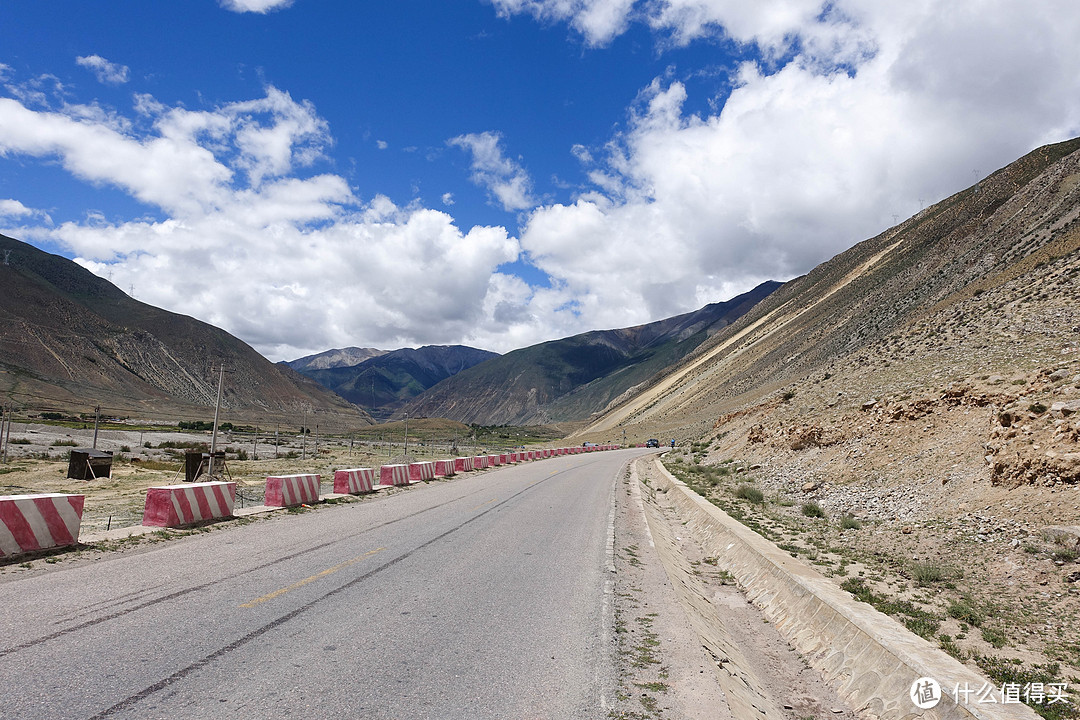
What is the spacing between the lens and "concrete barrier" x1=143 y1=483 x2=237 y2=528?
1144cm

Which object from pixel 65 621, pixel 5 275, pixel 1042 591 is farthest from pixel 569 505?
pixel 5 275

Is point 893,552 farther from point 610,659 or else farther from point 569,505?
point 569,505

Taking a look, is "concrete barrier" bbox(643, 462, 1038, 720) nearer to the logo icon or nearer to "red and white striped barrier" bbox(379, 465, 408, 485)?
the logo icon

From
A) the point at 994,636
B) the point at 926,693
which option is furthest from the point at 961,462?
the point at 926,693

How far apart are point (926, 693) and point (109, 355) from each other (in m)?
130

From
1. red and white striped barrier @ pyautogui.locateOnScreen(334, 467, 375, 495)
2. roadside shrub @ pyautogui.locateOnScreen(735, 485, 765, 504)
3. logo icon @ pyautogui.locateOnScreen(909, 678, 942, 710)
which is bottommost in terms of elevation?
roadside shrub @ pyautogui.locateOnScreen(735, 485, 765, 504)

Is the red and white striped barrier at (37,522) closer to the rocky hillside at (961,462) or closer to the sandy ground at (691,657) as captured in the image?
the sandy ground at (691,657)

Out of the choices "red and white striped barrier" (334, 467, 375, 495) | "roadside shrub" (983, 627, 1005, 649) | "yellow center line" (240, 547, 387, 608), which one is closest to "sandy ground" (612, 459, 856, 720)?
"roadside shrub" (983, 627, 1005, 649)

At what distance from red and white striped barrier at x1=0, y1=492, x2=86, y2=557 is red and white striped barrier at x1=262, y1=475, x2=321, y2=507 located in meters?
5.55

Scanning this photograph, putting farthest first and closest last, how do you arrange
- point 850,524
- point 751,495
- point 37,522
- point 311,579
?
point 751,495 < point 850,524 < point 37,522 < point 311,579

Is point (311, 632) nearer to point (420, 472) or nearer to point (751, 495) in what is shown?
point (751, 495)

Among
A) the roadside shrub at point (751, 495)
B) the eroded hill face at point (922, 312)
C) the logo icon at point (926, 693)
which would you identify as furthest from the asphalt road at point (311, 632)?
the eroded hill face at point (922, 312)

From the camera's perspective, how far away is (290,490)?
50.6 ft

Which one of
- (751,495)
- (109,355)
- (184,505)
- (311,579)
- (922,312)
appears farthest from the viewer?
(109,355)
